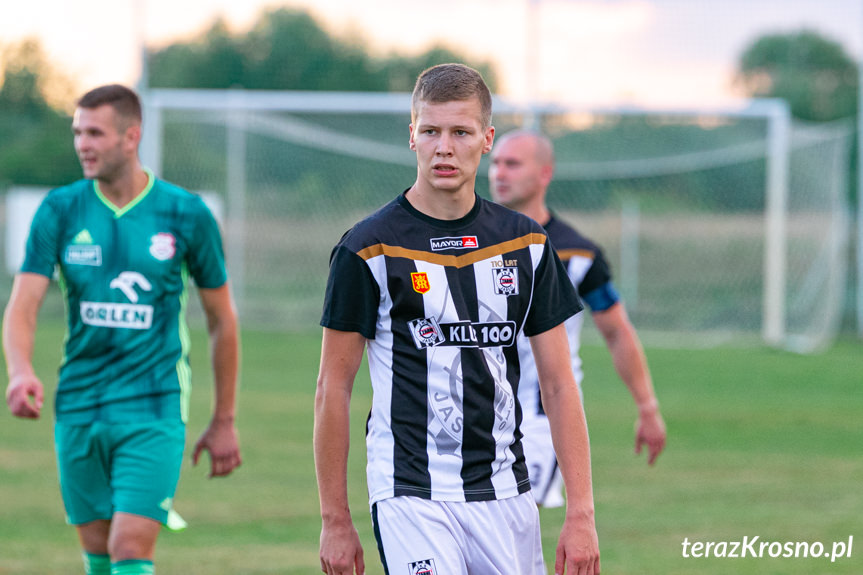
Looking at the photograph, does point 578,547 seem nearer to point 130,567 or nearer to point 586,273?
point 130,567

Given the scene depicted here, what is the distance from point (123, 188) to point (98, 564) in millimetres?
1518

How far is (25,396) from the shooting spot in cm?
459

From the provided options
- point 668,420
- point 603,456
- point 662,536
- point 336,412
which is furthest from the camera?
point 668,420

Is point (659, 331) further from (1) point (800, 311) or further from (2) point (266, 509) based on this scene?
(2) point (266, 509)

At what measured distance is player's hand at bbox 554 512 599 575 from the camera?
3336 mm

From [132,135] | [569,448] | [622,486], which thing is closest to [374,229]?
[569,448]

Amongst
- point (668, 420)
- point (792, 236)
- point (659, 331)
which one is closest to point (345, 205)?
point (659, 331)

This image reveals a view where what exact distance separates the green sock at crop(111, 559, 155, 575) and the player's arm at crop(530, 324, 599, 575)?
189 centimetres

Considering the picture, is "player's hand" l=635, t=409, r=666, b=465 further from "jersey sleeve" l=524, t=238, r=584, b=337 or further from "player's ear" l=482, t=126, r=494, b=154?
"player's ear" l=482, t=126, r=494, b=154

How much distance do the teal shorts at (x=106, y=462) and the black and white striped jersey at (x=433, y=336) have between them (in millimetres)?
1555

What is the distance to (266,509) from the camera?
851 cm

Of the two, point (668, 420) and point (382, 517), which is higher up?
point (382, 517)

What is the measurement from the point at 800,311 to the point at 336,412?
71.0 feet
